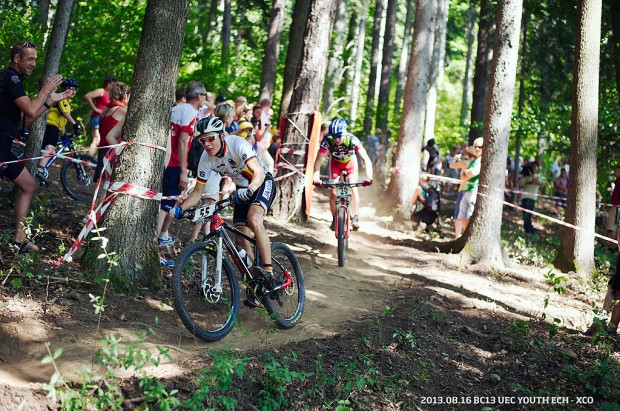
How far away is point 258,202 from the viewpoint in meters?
7.00

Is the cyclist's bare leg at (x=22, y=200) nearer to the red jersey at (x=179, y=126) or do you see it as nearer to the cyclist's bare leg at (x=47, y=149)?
the red jersey at (x=179, y=126)

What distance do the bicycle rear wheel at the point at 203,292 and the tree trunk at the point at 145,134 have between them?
0.94 m

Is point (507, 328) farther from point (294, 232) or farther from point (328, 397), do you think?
point (294, 232)

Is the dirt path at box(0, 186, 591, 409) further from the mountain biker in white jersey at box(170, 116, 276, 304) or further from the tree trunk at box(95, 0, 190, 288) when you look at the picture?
the mountain biker in white jersey at box(170, 116, 276, 304)

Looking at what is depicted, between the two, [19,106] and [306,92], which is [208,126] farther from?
[306,92]

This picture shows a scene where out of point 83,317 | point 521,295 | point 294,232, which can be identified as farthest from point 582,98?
point 83,317

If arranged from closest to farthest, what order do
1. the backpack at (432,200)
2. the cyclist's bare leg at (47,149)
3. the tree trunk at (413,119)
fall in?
the cyclist's bare leg at (47,149), the backpack at (432,200), the tree trunk at (413,119)

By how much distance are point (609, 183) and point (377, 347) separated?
1257 cm

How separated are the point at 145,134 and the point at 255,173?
131cm

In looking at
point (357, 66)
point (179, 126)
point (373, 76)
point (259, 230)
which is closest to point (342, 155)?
point (179, 126)

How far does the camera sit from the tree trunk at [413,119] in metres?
15.9

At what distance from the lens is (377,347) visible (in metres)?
6.79

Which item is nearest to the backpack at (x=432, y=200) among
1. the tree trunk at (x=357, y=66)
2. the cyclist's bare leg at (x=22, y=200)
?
the cyclist's bare leg at (x=22, y=200)

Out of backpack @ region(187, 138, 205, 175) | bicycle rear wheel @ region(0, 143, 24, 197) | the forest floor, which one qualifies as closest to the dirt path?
the forest floor
